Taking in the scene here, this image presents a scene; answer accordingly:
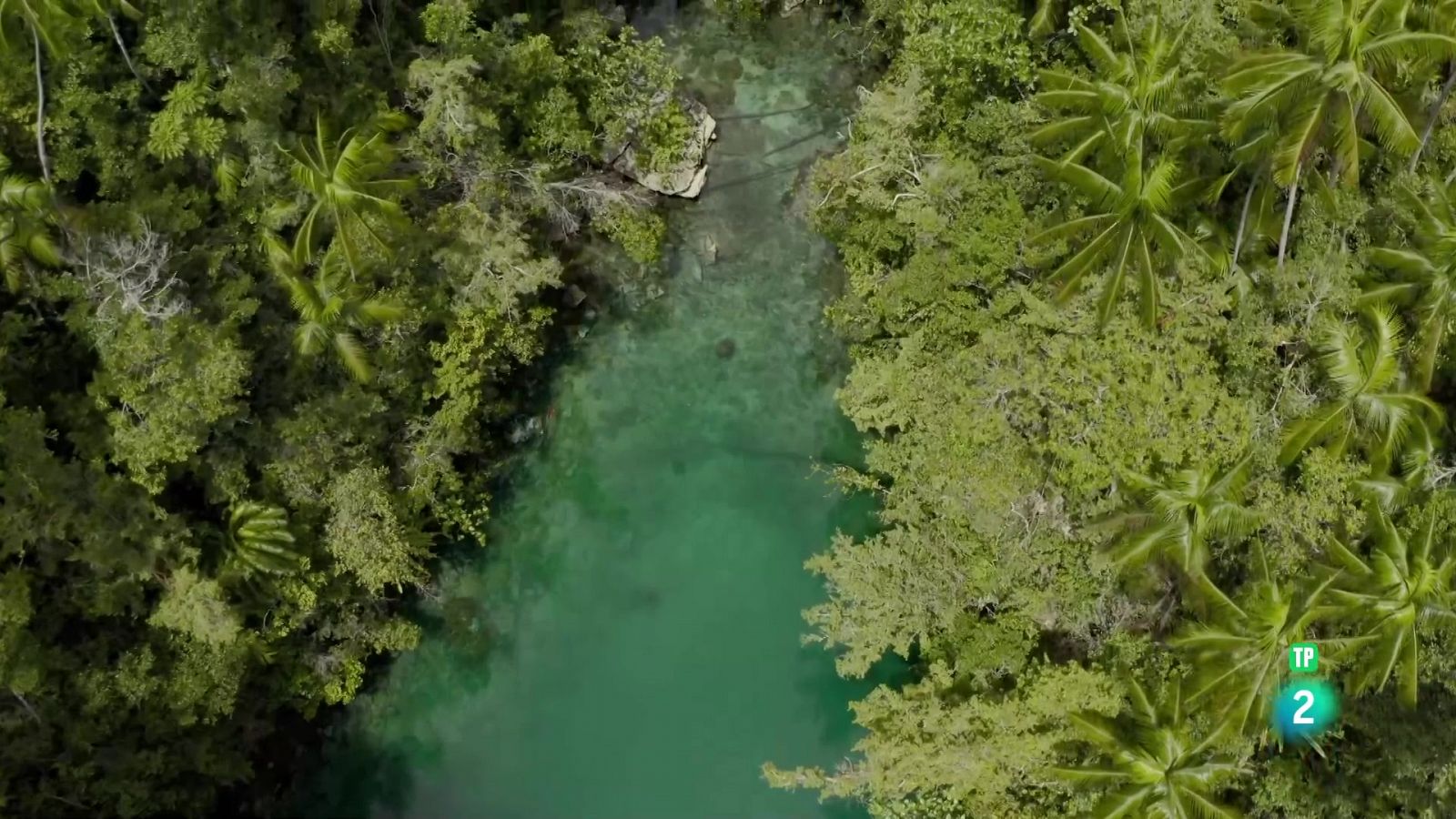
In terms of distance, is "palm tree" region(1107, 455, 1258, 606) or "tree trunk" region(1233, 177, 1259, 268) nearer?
"palm tree" region(1107, 455, 1258, 606)

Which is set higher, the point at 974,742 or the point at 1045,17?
the point at 1045,17

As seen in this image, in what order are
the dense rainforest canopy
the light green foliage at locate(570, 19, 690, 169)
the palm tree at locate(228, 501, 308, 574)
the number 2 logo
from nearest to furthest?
the dense rainforest canopy
the number 2 logo
the palm tree at locate(228, 501, 308, 574)
the light green foliage at locate(570, 19, 690, 169)

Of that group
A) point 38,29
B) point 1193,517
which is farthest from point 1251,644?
point 38,29

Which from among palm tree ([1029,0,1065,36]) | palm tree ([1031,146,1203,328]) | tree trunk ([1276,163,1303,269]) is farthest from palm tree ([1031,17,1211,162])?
tree trunk ([1276,163,1303,269])

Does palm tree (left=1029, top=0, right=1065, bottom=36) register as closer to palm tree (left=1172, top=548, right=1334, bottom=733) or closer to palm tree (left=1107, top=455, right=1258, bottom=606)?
palm tree (left=1107, top=455, right=1258, bottom=606)

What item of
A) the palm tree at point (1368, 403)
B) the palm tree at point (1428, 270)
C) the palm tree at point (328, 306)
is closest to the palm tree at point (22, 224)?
the palm tree at point (328, 306)

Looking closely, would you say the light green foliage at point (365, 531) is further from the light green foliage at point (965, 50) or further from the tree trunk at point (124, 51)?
the light green foliage at point (965, 50)

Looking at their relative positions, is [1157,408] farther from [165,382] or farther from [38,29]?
[38,29]
